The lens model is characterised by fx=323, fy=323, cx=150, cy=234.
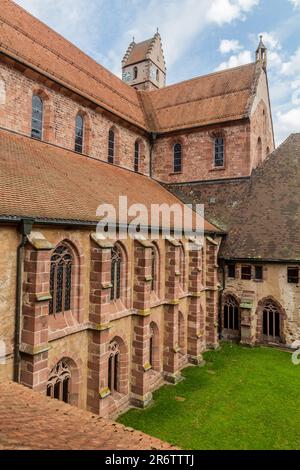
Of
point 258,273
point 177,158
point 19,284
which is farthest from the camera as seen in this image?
point 177,158

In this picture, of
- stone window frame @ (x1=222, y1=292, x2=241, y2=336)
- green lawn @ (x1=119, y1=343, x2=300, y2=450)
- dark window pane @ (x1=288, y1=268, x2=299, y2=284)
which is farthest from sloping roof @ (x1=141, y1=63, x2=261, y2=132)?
green lawn @ (x1=119, y1=343, x2=300, y2=450)

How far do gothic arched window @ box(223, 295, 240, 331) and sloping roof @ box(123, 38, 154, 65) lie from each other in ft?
108

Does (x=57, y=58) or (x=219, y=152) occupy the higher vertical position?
(x=57, y=58)

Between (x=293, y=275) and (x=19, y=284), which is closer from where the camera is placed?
(x=19, y=284)

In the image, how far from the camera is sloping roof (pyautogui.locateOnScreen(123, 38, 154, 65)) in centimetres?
4097

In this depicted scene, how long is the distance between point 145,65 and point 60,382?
39368mm

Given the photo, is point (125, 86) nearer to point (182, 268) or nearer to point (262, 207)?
point (262, 207)

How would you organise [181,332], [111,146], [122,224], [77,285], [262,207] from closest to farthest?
[77,285]
[122,224]
[181,332]
[111,146]
[262,207]

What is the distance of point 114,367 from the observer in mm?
13859

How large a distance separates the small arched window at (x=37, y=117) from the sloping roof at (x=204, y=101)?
1182 centimetres

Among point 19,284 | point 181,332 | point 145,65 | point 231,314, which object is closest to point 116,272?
point 19,284

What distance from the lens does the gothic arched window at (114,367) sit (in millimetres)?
13633

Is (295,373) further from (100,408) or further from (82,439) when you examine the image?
(82,439)
